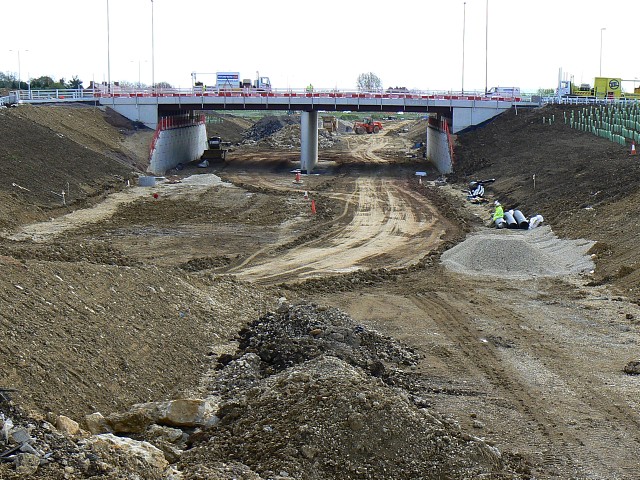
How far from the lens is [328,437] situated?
11680 millimetres

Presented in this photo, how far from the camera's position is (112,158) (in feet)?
169

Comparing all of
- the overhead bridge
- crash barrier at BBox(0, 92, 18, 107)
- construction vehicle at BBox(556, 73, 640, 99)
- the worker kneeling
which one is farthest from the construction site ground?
construction vehicle at BBox(556, 73, 640, 99)

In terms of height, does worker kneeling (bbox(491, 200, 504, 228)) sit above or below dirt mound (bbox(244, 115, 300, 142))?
below

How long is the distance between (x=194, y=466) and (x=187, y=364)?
15.7 feet

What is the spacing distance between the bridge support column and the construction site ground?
16.9m

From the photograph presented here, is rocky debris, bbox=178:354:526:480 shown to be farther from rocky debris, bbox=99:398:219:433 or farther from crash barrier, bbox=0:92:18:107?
crash barrier, bbox=0:92:18:107

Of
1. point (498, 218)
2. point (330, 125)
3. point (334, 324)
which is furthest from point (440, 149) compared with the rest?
point (334, 324)

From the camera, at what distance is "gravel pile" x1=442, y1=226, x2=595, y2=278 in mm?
26922

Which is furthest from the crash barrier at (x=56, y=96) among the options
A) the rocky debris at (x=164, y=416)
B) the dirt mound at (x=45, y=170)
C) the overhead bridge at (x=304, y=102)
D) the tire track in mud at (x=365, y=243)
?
the rocky debris at (x=164, y=416)

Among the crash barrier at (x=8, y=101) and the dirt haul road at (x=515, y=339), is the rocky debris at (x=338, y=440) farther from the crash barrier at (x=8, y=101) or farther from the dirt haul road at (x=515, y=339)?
the crash barrier at (x=8, y=101)

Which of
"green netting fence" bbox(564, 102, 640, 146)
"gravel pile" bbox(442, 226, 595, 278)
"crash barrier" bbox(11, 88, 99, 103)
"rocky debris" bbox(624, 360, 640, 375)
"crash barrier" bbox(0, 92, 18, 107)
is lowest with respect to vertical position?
"rocky debris" bbox(624, 360, 640, 375)

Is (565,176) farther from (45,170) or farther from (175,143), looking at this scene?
(175,143)

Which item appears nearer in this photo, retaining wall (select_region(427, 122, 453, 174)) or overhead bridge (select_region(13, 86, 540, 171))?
retaining wall (select_region(427, 122, 453, 174))

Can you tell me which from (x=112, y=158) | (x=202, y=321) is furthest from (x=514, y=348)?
(x=112, y=158)
